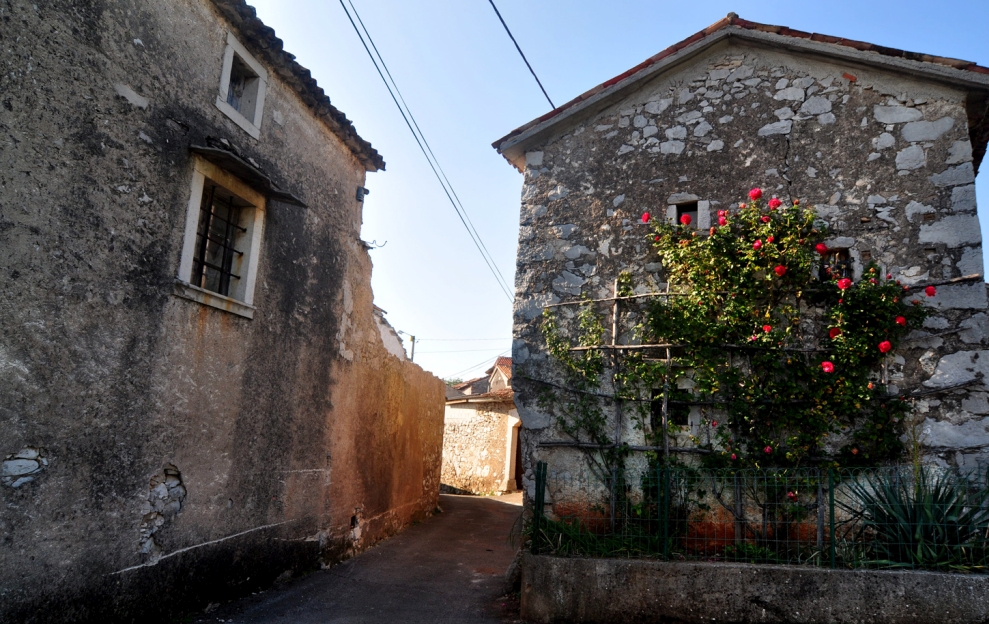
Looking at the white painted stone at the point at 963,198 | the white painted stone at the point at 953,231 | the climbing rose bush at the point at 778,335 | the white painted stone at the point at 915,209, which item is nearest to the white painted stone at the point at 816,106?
the climbing rose bush at the point at 778,335

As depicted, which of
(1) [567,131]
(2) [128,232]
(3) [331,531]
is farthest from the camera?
(3) [331,531]

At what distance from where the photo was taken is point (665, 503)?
5852mm

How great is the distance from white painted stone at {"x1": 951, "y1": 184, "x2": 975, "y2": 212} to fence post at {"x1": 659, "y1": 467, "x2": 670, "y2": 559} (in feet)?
11.9

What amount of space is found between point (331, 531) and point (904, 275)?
7271 millimetres

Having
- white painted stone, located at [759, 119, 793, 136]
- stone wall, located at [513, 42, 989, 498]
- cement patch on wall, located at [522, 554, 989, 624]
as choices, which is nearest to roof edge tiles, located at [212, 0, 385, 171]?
stone wall, located at [513, 42, 989, 498]

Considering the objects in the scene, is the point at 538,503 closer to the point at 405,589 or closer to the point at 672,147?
the point at 405,589

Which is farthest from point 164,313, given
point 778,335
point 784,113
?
point 784,113

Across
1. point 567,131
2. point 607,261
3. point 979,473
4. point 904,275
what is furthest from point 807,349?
point 567,131

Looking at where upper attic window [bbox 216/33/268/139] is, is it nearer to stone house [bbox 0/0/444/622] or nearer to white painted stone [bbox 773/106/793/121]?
stone house [bbox 0/0/444/622]

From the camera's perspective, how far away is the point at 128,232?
5438 mm

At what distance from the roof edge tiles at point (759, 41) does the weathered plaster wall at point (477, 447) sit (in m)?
11.3

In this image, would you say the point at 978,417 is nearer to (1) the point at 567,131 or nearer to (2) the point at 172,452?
(1) the point at 567,131

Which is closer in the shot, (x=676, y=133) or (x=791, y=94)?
(x=791, y=94)

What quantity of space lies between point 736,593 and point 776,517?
81 cm
